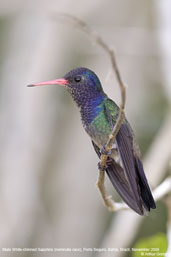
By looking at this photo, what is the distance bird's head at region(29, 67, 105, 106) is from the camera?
3113mm

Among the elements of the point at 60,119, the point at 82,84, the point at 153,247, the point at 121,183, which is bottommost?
the point at 60,119

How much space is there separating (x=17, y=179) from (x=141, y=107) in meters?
1.93

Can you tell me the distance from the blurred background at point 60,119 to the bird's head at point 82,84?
2556 millimetres

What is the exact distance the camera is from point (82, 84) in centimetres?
314

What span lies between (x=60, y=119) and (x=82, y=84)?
14.5 ft

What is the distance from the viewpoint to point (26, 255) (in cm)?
666

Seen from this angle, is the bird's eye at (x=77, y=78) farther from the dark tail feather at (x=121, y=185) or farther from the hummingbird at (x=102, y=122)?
the dark tail feather at (x=121, y=185)

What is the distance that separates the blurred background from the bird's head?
2.56 meters

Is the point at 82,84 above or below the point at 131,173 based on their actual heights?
above

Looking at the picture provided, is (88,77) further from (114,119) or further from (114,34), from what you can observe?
(114,34)

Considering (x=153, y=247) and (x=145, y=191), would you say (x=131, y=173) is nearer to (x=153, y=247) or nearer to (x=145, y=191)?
(x=145, y=191)

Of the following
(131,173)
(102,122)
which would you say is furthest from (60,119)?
(131,173)

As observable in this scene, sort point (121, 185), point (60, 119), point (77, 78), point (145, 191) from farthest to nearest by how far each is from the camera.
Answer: point (60, 119), point (77, 78), point (121, 185), point (145, 191)

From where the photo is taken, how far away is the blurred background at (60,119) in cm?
643
